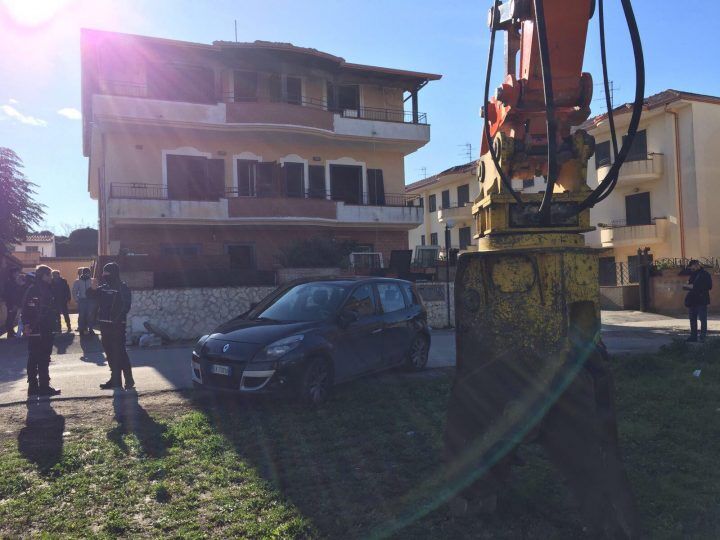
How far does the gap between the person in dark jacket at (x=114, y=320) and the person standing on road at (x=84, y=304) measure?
7.00m

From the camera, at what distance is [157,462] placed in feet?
15.9

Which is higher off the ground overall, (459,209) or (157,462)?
(459,209)

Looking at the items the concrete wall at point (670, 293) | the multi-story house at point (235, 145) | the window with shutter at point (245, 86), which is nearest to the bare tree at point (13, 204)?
the multi-story house at point (235, 145)

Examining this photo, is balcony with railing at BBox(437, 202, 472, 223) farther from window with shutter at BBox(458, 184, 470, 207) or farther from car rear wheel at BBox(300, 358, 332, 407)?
car rear wheel at BBox(300, 358, 332, 407)

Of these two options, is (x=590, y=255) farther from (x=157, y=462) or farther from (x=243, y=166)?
(x=243, y=166)

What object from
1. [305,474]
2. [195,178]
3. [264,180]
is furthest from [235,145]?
[305,474]

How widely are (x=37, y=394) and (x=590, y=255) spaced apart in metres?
7.50

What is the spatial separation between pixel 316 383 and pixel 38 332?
4006 millimetres

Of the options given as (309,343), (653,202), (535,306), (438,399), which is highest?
(653,202)

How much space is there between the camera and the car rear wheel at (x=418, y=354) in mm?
9031

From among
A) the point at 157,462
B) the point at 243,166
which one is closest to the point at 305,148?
the point at 243,166

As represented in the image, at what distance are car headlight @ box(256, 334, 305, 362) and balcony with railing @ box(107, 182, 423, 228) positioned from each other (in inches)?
605

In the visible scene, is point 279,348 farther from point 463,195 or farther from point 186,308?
point 463,195

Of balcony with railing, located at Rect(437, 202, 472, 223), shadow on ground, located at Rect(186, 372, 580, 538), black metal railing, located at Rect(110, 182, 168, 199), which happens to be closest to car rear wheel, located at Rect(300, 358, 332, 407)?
shadow on ground, located at Rect(186, 372, 580, 538)
